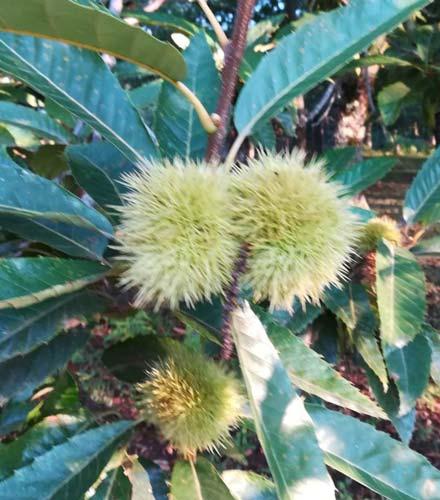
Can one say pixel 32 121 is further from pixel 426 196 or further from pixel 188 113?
pixel 426 196

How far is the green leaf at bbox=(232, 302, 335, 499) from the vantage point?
53 cm

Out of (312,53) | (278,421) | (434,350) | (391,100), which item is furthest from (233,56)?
(391,100)

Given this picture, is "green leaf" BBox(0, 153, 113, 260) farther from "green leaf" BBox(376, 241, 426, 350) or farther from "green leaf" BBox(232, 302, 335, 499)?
"green leaf" BBox(376, 241, 426, 350)

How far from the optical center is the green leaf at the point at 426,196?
47.2 inches

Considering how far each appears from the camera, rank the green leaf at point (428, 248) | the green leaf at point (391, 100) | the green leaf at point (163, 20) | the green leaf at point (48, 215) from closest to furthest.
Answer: the green leaf at point (48, 215) → the green leaf at point (428, 248) → the green leaf at point (163, 20) → the green leaf at point (391, 100)

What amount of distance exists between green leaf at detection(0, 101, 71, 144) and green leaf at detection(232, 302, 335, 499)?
75 centimetres

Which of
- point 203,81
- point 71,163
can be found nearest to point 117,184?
point 71,163

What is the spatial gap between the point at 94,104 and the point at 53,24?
0.18 meters

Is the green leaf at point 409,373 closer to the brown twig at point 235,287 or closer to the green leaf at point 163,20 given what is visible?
the brown twig at point 235,287

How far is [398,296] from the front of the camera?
0.97 m

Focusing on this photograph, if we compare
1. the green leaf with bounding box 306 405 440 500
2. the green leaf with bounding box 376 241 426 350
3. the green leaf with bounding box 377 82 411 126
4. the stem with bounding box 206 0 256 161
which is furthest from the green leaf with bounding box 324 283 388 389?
the green leaf with bounding box 377 82 411 126

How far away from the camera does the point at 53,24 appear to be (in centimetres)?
54

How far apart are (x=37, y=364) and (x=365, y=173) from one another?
76 centimetres

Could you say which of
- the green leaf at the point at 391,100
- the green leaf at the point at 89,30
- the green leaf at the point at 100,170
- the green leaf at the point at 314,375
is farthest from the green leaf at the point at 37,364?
the green leaf at the point at 391,100
